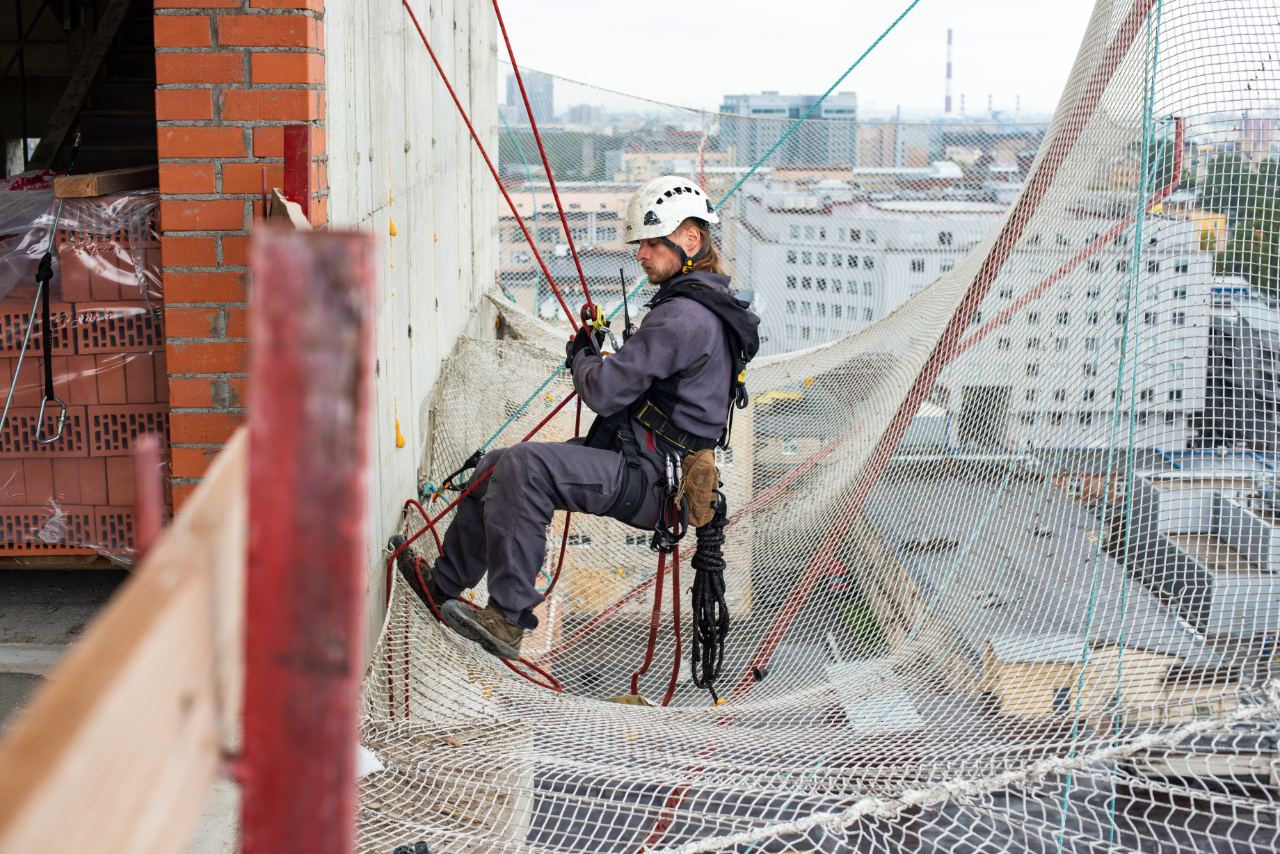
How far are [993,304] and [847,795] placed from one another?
2.69 m

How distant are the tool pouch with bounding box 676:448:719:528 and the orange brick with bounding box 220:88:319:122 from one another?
177 cm

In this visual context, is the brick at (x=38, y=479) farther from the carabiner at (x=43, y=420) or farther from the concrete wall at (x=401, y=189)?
the concrete wall at (x=401, y=189)

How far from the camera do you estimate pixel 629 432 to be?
389 centimetres

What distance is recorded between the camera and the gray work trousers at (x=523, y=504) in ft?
11.9

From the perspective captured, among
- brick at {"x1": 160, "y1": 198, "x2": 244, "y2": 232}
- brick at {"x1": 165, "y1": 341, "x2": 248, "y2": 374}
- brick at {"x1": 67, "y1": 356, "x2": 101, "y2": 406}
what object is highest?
brick at {"x1": 160, "y1": 198, "x2": 244, "y2": 232}

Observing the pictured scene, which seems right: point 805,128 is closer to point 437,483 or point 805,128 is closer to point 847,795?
point 437,483

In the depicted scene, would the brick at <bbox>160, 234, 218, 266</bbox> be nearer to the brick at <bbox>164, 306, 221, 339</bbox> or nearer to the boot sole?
the brick at <bbox>164, 306, 221, 339</bbox>

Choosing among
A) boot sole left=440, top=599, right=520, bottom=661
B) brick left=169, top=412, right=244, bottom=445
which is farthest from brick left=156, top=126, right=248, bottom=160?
boot sole left=440, top=599, right=520, bottom=661

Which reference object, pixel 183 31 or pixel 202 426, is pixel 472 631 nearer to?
pixel 202 426

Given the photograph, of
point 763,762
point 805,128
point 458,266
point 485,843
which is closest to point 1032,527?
point 763,762

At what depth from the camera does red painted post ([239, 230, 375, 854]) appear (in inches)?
31.9

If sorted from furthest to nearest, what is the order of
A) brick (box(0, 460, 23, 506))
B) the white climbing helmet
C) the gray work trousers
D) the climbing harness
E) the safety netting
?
the white climbing helmet → the gray work trousers → brick (box(0, 460, 23, 506)) → the climbing harness → the safety netting

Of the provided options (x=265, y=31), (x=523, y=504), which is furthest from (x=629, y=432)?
(x=265, y=31)

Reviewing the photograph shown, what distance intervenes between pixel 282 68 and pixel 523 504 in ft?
5.27
